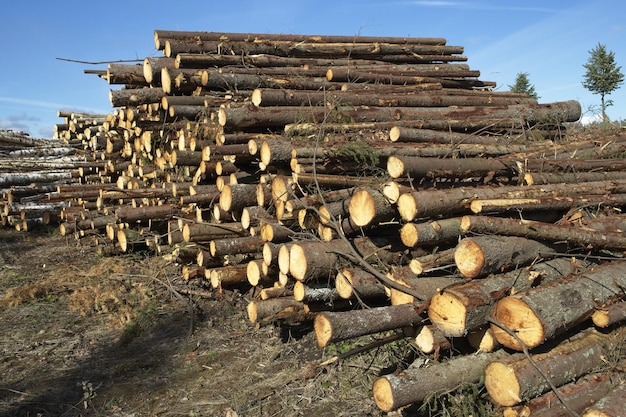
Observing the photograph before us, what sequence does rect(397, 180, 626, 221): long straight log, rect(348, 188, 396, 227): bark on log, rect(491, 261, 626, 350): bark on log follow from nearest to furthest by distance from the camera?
rect(491, 261, 626, 350): bark on log → rect(397, 180, 626, 221): long straight log → rect(348, 188, 396, 227): bark on log

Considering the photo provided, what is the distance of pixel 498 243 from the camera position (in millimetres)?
4035

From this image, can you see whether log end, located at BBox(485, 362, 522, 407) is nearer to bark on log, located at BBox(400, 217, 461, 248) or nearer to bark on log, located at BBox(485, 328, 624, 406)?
bark on log, located at BBox(485, 328, 624, 406)

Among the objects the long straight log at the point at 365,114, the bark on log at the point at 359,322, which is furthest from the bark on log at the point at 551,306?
the long straight log at the point at 365,114

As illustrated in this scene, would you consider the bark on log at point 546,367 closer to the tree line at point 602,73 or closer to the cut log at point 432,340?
the cut log at point 432,340

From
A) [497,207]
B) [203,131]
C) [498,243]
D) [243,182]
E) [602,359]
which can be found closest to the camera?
[602,359]

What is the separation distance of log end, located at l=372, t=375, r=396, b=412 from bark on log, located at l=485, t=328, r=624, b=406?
2.32ft

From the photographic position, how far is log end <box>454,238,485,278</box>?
390 centimetres

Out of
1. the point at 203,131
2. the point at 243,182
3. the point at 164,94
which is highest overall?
the point at 164,94

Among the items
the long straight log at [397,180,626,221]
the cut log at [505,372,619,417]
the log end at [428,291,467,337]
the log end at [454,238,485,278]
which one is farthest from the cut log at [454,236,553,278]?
the cut log at [505,372,619,417]

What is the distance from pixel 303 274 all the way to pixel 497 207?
1870 millimetres

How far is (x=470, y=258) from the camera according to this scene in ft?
13.0

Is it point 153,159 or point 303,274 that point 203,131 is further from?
point 303,274

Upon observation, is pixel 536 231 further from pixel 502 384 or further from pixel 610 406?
pixel 610 406

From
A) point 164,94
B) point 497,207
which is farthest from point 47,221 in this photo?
point 497,207
